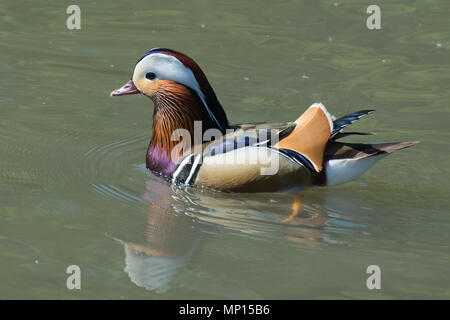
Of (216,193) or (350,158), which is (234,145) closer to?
(216,193)

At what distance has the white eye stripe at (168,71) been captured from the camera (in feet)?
22.1

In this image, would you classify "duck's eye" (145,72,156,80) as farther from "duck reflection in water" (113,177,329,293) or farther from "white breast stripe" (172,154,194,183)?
"duck reflection in water" (113,177,329,293)

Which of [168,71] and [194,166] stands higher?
[168,71]

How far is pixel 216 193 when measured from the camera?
664 cm

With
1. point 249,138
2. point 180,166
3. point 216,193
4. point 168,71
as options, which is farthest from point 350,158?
point 168,71

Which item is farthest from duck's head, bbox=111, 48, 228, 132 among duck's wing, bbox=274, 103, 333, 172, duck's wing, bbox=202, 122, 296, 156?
duck's wing, bbox=274, 103, 333, 172

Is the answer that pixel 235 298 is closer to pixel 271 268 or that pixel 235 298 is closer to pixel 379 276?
pixel 271 268

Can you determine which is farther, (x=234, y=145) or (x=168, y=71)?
(x=168, y=71)

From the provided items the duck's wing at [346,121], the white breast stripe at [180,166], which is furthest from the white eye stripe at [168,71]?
the duck's wing at [346,121]

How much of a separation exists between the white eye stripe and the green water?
0.83 metres

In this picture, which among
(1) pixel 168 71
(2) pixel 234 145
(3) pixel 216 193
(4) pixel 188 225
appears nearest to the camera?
(4) pixel 188 225

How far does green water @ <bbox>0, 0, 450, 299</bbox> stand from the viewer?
17.1 ft

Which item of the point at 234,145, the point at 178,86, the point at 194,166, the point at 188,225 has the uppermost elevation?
the point at 178,86

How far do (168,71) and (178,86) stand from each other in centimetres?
17
